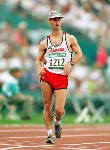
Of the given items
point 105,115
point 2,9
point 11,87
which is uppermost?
point 2,9

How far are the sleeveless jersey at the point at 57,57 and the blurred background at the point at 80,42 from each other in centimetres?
983

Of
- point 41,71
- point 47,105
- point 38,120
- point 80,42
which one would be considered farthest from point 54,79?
point 80,42

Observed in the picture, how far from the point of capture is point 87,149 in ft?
32.5

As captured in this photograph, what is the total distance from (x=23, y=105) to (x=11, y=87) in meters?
0.83

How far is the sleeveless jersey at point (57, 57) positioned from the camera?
1109 centimetres

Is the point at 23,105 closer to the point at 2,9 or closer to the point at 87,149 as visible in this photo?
the point at 2,9

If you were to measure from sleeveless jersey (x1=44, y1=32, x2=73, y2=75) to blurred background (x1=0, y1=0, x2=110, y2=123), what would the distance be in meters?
9.83

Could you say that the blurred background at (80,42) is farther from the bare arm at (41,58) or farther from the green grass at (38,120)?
the bare arm at (41,58)

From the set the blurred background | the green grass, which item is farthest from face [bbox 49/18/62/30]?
the blurred background

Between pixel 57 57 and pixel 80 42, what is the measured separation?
13.6 metres

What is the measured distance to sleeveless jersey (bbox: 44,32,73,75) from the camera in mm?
11094

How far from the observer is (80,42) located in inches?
971

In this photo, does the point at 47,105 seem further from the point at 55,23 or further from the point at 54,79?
the point at 55,23

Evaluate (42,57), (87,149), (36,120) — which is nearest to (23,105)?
(36,120)
